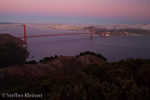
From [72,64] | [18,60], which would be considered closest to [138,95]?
[72,64]

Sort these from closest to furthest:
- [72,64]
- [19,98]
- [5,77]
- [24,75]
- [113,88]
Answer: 1. [113,88]
2. [19,98]
3. [5,77]
4. [24,75]
5. [72,64]

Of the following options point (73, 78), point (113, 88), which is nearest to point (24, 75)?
point (73, 78)

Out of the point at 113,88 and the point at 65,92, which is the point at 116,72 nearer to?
the point at 113,88

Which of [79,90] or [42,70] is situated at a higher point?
[79,90]

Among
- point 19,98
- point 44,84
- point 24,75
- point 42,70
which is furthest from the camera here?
point 42,70

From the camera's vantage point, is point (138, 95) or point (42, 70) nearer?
point (138, 95)

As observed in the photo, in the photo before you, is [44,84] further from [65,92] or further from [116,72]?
[116,72]

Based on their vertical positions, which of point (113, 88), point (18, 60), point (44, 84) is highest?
point (113, 88)

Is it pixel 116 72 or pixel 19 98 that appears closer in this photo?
pixel 19 98

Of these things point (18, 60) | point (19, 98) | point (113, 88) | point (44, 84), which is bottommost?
point (18, 60)
